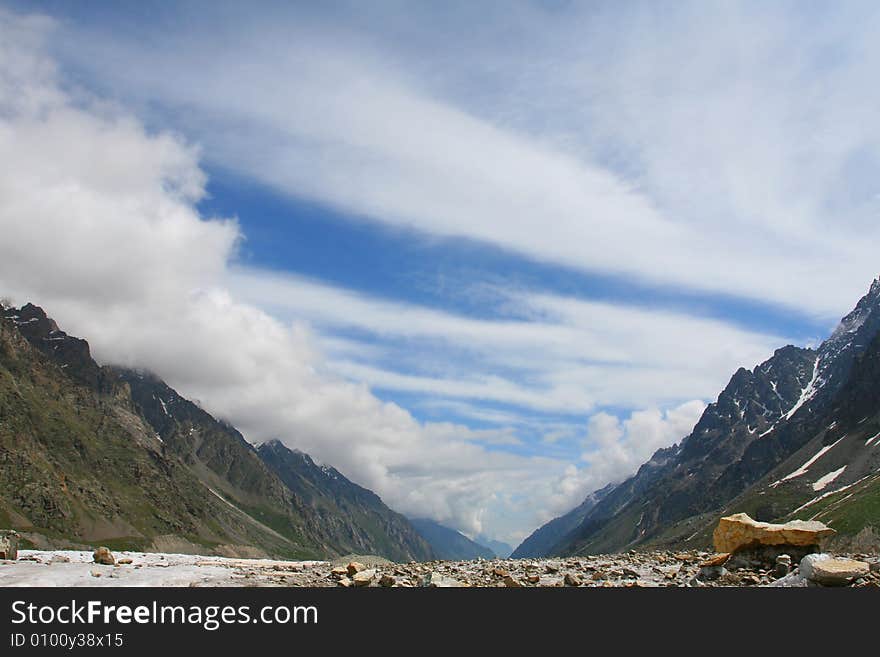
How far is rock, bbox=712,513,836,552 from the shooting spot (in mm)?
29016

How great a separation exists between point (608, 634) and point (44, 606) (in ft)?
53.5

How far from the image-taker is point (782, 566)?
27688 mm

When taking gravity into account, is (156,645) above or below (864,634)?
above

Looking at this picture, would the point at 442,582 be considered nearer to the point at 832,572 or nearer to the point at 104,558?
the point at 832,572

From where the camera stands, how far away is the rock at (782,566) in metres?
26.9

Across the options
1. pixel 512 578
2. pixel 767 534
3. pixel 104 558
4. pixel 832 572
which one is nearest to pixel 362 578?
pixel 512 578

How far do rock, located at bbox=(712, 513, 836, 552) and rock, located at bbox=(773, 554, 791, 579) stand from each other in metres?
0.85

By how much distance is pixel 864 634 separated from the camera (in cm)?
1752

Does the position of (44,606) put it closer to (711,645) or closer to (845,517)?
(711,645)

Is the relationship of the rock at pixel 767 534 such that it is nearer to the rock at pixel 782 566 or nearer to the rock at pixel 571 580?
the rock at pixel 782 566

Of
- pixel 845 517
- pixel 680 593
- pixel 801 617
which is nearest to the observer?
pixel 801 617

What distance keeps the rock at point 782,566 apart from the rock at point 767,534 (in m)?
0.85

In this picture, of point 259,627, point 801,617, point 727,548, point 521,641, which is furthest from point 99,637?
point 727,548

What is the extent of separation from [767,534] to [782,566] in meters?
1.98
